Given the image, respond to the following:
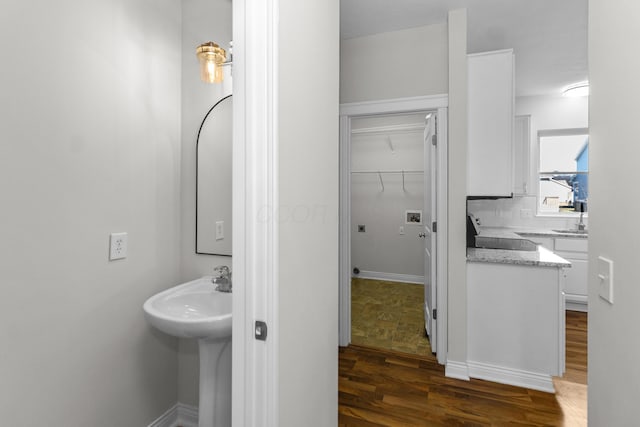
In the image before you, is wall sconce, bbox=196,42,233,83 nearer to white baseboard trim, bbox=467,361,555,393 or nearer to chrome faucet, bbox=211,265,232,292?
chrome faucet, bbox=211,265,232,292

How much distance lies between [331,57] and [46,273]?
1.48 m

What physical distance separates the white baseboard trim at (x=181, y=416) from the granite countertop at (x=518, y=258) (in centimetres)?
207

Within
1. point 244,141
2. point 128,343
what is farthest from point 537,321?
point 128,343

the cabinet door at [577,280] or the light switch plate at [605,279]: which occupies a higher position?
the light switch plate at [605,279]

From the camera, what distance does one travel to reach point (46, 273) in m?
1.16

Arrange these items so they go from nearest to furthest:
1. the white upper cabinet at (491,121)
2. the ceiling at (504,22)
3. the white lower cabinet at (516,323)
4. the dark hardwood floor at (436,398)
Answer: the dark hardwood floor at (436,398) < the white lower cabinet at (516,323) < the ceiling at (504,22) < the white upper cabinet at (491,121)

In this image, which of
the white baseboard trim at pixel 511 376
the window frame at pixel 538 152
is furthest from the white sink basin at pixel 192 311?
the window frame at pixel 538 152

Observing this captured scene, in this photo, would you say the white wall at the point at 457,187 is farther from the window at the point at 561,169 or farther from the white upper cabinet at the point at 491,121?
the window at the point at 561,169

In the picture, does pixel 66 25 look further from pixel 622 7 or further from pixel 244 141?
pixel 622 7

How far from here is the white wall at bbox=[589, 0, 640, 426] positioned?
77 centimetres

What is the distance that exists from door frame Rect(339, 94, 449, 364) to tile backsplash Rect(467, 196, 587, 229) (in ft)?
6.30

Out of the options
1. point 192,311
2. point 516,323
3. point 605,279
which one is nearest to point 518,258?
point 516,323

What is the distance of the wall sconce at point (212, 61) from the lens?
1602 mm

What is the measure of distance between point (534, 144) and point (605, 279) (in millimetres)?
3995
